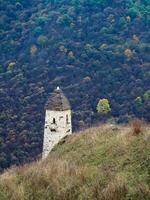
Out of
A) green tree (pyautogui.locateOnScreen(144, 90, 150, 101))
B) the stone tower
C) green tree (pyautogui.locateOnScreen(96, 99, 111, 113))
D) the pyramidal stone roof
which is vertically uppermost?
the pyramidal stone roof

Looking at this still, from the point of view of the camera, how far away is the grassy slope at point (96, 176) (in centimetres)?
1393

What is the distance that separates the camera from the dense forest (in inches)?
2530

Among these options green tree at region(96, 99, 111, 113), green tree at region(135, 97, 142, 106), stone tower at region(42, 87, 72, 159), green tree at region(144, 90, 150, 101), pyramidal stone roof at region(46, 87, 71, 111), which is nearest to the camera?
stone tower at region(42, 87, 72, 159)

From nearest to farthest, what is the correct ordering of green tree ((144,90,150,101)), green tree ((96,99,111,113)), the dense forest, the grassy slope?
the grassy slope, the dense forest, green tree ((96,99,111,113)), green tree ((144,90,150,101))

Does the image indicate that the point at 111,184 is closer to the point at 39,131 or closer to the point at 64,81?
the point at 39,131

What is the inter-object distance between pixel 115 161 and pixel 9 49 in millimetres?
80630

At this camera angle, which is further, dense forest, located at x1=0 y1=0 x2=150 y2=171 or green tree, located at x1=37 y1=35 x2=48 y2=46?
green tree, located at x1=37 y1=35 x2=48 y2=46

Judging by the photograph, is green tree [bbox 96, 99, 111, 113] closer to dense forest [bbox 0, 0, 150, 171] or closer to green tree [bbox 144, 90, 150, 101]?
dense forest [bbox 0, 0, 150, 171]

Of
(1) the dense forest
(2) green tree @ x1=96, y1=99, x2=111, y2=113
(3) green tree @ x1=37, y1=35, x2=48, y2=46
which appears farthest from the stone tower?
(3) green tree @ x1=37, y1=35, x2=48, y2=46

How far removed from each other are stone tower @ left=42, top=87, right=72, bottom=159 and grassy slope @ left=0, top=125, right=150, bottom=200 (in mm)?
7995

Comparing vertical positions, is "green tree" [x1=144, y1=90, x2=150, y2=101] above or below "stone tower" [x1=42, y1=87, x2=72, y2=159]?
below

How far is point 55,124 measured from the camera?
27828 millimetres

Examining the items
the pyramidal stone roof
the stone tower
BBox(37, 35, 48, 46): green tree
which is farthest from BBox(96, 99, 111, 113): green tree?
the stone tower

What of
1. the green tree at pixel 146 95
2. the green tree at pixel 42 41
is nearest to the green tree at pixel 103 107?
the green tree at pixel 146 95
